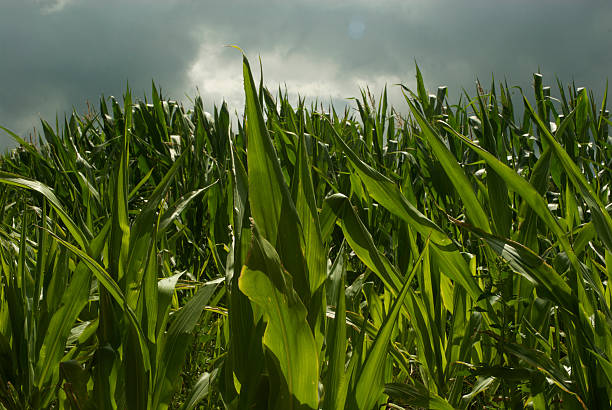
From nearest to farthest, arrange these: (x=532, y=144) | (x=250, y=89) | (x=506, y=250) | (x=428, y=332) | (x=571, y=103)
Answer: (x=250, y=89) < (x=506, y=250) < (x=428, y=332) < (x=532, y=144) < (x=571, y=103)

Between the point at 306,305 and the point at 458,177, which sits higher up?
the point at 458,177

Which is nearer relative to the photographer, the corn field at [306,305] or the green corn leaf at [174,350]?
the corn field at [306,305]

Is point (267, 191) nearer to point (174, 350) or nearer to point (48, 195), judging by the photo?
point (174, 350)

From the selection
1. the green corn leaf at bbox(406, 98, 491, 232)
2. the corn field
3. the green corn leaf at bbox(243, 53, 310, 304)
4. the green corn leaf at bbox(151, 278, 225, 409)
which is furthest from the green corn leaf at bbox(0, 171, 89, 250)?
the green corn leaf at bbox(406, 98, 491, 232)

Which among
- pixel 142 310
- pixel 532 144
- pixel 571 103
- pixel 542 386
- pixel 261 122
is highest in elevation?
→ pixel 571 103

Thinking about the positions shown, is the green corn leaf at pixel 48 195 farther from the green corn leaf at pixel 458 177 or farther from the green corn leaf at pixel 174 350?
the green corn leaf at pixel 458 177

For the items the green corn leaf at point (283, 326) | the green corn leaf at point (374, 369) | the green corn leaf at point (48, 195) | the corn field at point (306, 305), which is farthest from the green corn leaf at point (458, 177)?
the green corn leaf at point (48, 195)

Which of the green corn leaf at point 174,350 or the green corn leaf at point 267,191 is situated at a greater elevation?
the green corn leaf at point 267,191

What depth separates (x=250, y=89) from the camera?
1.60 ft

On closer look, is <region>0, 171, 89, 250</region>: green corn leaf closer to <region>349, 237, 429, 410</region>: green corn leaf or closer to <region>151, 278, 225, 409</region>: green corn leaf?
<region>151, 278, 225, 409</region>: green corn leaf

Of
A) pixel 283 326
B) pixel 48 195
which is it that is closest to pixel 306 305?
pixel 283 326

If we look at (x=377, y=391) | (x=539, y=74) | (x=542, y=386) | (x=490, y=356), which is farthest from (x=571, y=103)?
(x=377, y=391)

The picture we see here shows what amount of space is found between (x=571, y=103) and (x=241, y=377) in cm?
242

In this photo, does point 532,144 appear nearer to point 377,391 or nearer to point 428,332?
point 428,332
